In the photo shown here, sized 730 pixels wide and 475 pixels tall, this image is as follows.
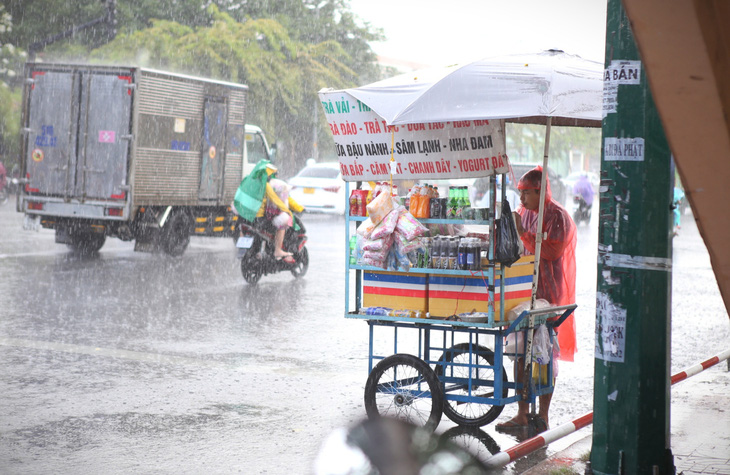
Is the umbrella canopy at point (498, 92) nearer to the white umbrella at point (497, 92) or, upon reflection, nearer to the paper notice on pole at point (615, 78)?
the white umbrella at point (497, 92)

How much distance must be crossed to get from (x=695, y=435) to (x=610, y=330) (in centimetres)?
179

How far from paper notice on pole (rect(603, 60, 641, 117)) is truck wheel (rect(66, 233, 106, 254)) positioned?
12.6 metres

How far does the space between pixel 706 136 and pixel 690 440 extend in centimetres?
297

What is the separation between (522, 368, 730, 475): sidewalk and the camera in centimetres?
509

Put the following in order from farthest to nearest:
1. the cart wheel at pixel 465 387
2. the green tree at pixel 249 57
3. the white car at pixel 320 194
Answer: the green tree at pixel 249 57 → the white car at pixel 320 194 → the cart wheel at pixel 465 387

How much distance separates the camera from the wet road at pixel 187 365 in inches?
215

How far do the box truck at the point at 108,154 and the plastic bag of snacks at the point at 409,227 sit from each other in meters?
9.63

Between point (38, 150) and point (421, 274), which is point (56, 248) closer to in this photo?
point (38, 150)

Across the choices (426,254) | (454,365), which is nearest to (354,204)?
(426,254)

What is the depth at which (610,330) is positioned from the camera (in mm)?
4453

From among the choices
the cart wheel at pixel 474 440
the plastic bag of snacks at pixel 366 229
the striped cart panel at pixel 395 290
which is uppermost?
the plastic bag of snacks at pixel 366 229

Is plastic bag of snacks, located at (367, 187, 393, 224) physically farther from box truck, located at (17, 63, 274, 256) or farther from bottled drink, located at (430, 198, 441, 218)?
box truck, located at (17, 63, 274, 256)

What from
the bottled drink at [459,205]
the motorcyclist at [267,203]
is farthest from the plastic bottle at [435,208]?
the motorcyclist at [267,203]

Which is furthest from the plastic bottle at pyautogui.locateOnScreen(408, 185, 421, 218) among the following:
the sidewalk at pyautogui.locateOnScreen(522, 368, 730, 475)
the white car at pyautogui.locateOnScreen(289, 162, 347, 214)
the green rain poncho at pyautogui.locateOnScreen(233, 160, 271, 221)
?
the white car at pyautogui.locateOnScreen(289, 162, 347, 214)
